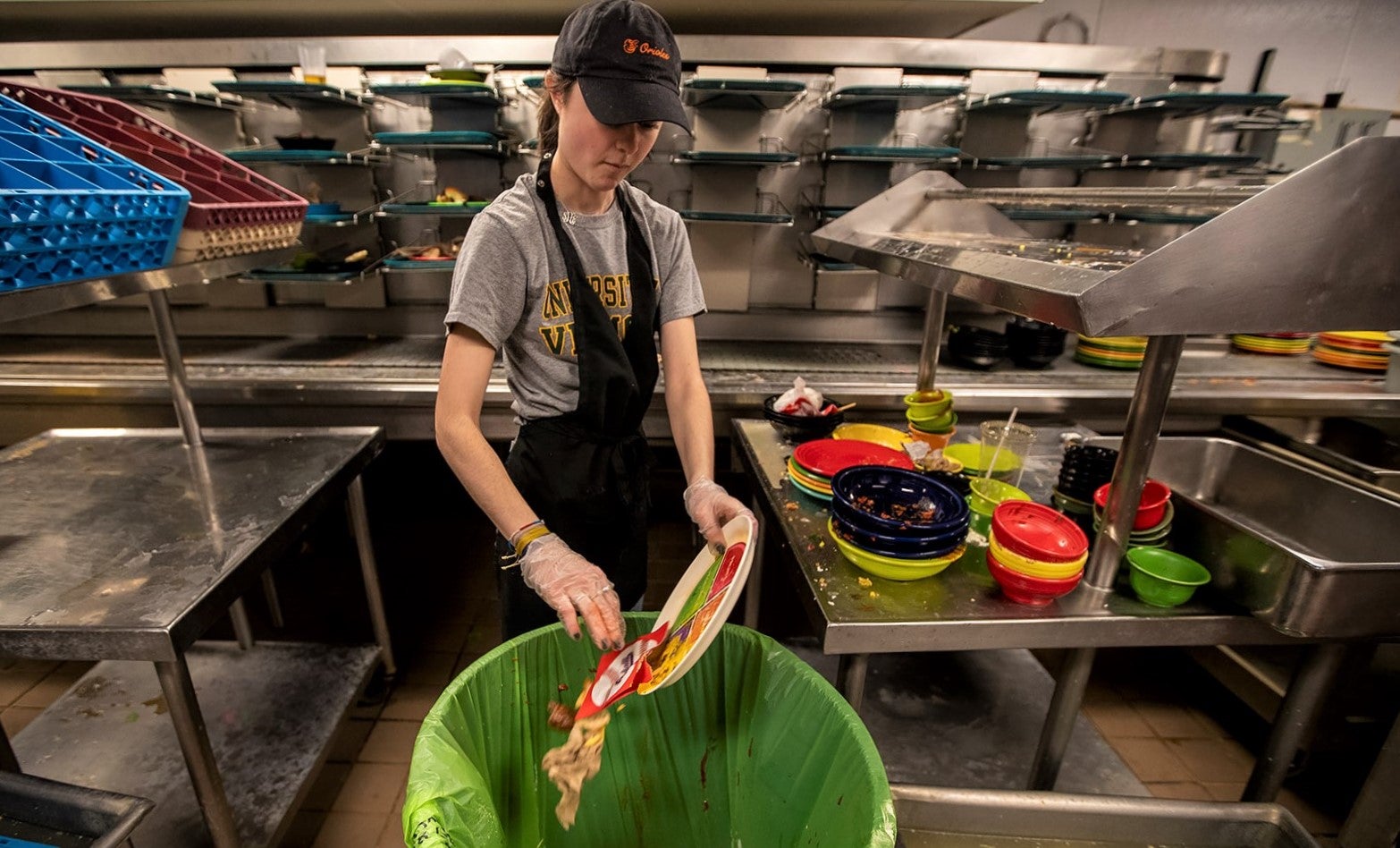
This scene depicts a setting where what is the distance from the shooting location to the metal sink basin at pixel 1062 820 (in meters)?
1.14

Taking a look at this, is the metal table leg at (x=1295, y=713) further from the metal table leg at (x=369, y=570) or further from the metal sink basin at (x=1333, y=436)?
the metal table leg at (x=369, y=570)

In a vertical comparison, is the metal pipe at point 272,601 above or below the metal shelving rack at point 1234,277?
below

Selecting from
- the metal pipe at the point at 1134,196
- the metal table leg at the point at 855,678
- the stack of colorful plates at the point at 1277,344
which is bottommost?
the metal table leg at the point at 855,678

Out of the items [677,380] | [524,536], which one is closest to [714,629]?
[524,536]

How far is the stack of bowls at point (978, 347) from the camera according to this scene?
2916 mm

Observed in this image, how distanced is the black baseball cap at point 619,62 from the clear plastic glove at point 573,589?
0.75 m

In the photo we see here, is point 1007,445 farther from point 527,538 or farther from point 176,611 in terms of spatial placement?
point 176,611

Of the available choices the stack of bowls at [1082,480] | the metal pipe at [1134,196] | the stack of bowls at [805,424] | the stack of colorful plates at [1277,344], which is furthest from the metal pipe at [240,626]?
the stack of colorful plates at [1277,344]

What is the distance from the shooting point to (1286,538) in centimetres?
152

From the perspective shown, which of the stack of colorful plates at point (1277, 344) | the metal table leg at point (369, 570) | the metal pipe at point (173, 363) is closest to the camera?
the metal pipe at point (173, 363)

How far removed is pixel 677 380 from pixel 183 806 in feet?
5.37

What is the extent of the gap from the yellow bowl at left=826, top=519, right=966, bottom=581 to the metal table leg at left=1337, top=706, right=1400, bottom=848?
1.15 metres

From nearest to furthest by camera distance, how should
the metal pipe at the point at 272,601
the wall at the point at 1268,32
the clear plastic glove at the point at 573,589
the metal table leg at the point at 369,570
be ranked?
the clear plastic glove at the point at 573,589 → the metal table leg at the point at 369,570 → the metal pipe at the point at 272,601 → the wall at the point at 1268,32

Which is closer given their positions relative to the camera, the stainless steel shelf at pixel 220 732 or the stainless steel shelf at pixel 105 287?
the stainless steel shelf at pixel 105 287
